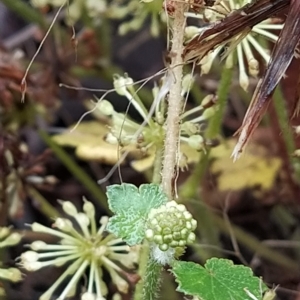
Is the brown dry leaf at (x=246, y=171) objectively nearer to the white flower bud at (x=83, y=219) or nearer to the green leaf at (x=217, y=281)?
the white flower bud at (x=83, y=219)

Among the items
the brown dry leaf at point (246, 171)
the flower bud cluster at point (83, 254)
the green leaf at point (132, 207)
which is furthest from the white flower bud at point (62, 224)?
the brown dry leaf at point (246, 171)

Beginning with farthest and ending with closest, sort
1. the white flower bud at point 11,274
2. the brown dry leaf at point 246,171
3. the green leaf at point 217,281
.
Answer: the brown dry leaf at point 246,171 → the white flower bud at point 11,274 → the green leaf at point 217,281

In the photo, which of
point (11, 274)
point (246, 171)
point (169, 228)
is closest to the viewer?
point (169, 228)

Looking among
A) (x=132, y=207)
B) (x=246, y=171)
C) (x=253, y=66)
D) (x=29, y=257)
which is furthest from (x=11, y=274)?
(x=246, y=171)

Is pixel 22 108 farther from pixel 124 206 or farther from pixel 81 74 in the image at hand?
pixel 124 206

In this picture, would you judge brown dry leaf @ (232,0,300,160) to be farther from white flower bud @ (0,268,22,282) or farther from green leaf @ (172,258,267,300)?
white flower bud @ (0,268,22,282)

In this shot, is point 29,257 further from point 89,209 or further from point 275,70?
point 275,70
